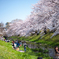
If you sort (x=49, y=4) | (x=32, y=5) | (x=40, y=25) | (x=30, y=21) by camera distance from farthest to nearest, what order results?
(x=30, y=21) < (x=32, y=5) < (x=40, y=25) < (x=49, y=4)

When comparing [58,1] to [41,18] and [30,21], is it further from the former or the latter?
[30,21]

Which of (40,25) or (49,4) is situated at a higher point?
(49,4)

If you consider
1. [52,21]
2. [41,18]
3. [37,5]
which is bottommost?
[52,21]

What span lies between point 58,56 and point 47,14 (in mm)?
11779

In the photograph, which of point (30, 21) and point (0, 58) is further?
point (30, 21)

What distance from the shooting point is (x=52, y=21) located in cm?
1415

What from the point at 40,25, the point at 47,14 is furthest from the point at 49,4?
the point at 40,25

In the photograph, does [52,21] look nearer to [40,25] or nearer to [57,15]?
[57,15]

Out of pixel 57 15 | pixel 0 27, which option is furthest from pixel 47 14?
pixel 0 27

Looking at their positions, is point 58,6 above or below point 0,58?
above

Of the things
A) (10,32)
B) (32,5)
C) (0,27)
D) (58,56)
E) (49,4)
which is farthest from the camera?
(0,27)

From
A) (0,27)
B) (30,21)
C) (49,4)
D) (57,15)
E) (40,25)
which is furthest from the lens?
(0,27)

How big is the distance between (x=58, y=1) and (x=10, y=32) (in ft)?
155

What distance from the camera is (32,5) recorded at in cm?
2458
